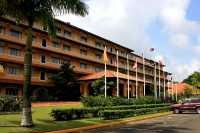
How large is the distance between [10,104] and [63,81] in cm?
3298

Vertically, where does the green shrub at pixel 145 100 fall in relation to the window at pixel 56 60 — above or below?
below

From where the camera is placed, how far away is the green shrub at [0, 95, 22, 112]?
27.8m

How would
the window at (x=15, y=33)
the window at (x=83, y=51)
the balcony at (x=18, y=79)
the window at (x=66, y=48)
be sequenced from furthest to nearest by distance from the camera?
the window at (x=83, y=51)
the window at (x=66, y=48)
the window at (x=15, y=33)
the balcony at (x=18, y=79)

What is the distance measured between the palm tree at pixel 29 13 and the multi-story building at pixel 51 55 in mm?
24124

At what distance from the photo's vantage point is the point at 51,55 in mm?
65250

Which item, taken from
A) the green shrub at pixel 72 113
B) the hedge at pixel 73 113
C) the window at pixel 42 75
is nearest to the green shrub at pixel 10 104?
the green shrub at pixel 72 113

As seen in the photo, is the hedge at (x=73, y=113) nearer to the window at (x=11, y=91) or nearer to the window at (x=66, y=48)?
the window at (x=11, y=91)

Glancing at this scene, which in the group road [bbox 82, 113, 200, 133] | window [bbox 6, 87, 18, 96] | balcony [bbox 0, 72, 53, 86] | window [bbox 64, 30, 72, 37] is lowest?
road [bbox 82, 113, 200, 133]

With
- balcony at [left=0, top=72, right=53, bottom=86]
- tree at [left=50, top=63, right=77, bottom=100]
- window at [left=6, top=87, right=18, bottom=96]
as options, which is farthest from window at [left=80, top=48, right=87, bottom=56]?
window at [left=6, top=87, right=18, bottom=96]

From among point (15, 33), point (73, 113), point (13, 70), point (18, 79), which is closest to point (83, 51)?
point (15, 33)

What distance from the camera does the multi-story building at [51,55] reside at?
55.8 metres

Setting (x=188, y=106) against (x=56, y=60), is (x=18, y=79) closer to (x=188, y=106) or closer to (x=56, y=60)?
(x=56, y=60)

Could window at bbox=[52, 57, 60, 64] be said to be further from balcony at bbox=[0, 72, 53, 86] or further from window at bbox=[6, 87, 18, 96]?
window at bbox=[6, 87, 18, 96]

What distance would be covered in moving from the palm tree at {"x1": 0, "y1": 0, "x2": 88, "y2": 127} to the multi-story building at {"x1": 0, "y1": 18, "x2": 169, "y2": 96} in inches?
950
